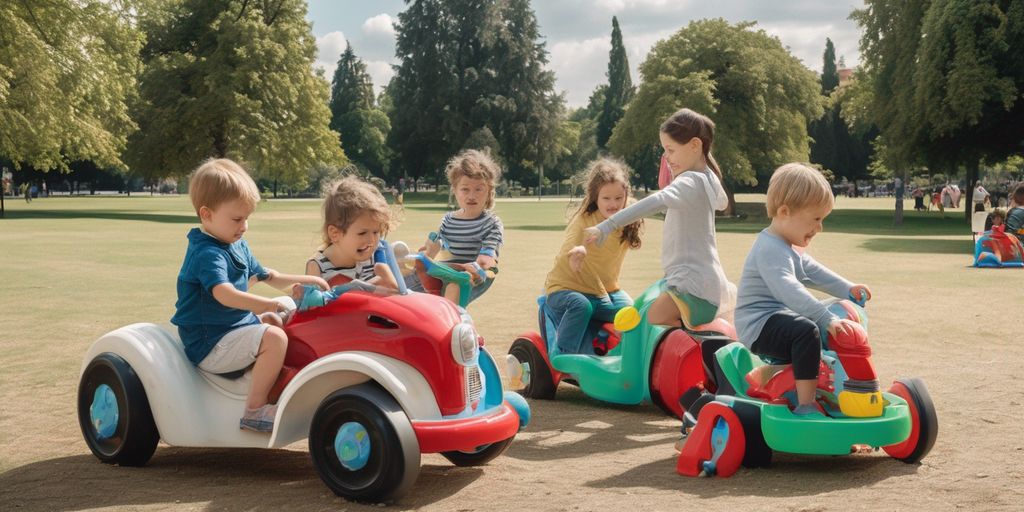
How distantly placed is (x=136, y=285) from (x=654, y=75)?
117 ft

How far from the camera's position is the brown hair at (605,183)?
7.35 m

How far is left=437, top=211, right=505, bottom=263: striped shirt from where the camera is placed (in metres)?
7.60

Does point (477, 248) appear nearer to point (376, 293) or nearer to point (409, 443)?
point (376, 293)

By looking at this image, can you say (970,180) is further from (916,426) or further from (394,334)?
(394,334)

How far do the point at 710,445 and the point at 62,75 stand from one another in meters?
39.4

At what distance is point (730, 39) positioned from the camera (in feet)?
163

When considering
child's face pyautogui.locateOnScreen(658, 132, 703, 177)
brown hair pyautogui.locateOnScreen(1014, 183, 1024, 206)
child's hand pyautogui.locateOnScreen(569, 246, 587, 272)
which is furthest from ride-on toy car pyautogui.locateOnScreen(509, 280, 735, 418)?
brown hair pyautogui.locateOnScreen(1014, 183, 1024, 206)

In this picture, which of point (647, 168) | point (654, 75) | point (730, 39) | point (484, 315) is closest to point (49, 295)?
point (484, 315)

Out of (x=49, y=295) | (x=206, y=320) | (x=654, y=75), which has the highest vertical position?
(x=654, y=75)

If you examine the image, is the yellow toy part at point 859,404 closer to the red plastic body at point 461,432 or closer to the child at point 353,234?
the red plastic body at point 461,432

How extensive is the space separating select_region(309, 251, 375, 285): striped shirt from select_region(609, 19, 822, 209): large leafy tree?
1573 inches

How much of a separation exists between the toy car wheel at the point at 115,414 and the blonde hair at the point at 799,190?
11.3 feet

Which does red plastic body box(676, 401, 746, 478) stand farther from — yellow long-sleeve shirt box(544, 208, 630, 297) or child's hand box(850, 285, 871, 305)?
yellow long-sleeve shirt box(544, 208, 630, 297)

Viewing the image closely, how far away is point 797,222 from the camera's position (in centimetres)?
550
